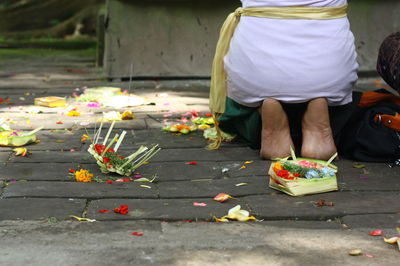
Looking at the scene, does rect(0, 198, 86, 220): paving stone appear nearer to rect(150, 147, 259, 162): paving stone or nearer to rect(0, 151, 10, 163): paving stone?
rect(0, 151, 10, 163): paving stone

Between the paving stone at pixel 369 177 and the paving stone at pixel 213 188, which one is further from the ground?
the paving stone at pixel 369 177

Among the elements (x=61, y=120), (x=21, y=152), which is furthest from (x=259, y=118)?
(x=61, y=120)

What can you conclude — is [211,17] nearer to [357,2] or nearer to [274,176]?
[357,2]

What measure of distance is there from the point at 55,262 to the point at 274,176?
1.17 meters

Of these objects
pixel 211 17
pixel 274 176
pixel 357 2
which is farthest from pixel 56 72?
pixel 274 176

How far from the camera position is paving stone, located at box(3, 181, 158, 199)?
295 cm

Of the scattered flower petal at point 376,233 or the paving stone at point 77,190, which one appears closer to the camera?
the scattered flower petal at point 376,233

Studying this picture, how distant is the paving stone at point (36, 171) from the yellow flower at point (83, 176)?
0.05 meters

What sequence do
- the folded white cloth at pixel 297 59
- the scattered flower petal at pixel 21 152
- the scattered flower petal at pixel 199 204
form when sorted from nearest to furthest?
the scattered flower petal at pixel 199 204 < the folded white cloth at pixel 297 59 < the scattered flower petal at pixel 21 152

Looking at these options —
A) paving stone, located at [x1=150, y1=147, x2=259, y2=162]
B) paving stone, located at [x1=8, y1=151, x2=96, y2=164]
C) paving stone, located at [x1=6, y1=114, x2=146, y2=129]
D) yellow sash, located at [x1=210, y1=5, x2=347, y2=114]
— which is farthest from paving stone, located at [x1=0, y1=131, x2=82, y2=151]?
yellow sash, located at [x1=210, y1=5, x2=347, y2=114]

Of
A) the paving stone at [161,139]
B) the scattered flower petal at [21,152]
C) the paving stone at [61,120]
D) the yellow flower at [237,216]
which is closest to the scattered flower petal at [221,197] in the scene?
the yellow flower at [237,216]

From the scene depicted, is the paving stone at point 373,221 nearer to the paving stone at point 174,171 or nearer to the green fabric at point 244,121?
the paving stone at point 174,171

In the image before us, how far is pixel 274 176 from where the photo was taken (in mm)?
3043

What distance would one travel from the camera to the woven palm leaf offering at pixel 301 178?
117 inches
